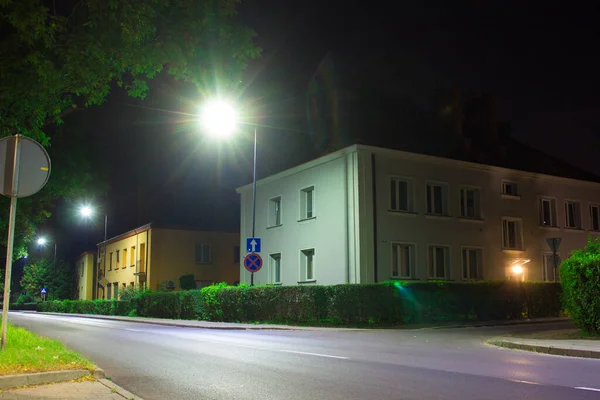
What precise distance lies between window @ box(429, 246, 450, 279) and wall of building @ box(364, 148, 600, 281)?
0.86 feet

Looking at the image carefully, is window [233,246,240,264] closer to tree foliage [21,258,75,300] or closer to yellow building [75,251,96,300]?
yellow building [75,251,96,300]

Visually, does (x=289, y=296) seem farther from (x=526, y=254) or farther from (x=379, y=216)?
(x=526, y=254)

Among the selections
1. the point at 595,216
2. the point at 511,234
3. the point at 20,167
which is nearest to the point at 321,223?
the point at 511,234

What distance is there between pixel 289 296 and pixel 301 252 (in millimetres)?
6351

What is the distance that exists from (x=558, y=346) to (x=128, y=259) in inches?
1772

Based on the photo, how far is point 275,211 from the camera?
108 feet

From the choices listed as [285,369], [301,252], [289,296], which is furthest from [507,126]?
[285,369]

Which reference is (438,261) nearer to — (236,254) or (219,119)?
(219,119)

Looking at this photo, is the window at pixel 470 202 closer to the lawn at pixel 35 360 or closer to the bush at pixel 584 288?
the bush at pixel 584 288

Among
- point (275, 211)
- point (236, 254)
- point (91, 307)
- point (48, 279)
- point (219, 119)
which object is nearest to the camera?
point (219, 119)

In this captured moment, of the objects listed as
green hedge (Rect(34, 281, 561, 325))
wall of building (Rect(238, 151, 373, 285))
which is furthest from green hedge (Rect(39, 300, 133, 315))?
green hedge (Rect(34, 281, 561, 325))

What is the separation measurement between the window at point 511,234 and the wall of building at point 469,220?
0.23 m

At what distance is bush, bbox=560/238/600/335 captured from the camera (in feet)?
47.5

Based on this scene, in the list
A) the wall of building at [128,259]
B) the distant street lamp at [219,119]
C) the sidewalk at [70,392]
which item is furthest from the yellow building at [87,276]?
the sidewalk at [70,392]
